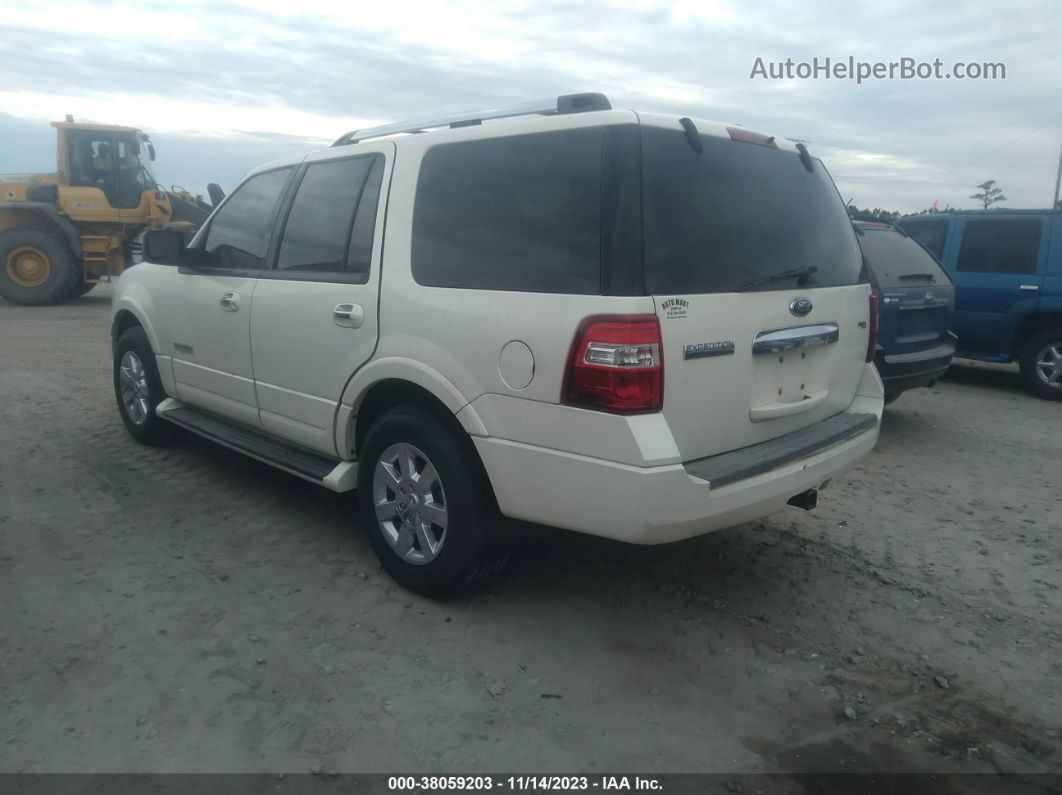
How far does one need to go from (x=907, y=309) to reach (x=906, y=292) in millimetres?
133

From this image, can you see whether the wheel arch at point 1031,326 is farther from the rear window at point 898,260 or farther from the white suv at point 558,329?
the white suv at point 558,329

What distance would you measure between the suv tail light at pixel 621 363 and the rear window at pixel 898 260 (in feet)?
14.2

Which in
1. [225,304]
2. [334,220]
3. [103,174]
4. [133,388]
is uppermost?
[103,174]

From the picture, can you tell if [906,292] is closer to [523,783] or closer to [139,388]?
[523,783]

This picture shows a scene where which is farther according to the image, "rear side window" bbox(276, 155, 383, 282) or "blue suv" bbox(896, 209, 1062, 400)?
"blue suv" bbox(896, 209, 1062, 400)

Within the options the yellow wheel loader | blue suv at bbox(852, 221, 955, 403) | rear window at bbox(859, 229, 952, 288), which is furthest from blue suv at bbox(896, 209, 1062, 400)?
the yellow wheel loader

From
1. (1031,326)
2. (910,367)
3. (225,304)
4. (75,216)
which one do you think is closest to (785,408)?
(225,304)

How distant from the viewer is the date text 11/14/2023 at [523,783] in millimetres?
2613

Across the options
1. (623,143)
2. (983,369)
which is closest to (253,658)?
(623,143)

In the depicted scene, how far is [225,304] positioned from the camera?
4.76m

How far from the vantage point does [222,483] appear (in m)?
5.29

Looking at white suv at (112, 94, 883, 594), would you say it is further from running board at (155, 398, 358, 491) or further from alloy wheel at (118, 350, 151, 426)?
alloy wheel at (118, 350, 151, 426)

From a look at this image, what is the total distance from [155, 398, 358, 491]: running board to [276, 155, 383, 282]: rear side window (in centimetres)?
91

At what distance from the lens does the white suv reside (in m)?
3.02
